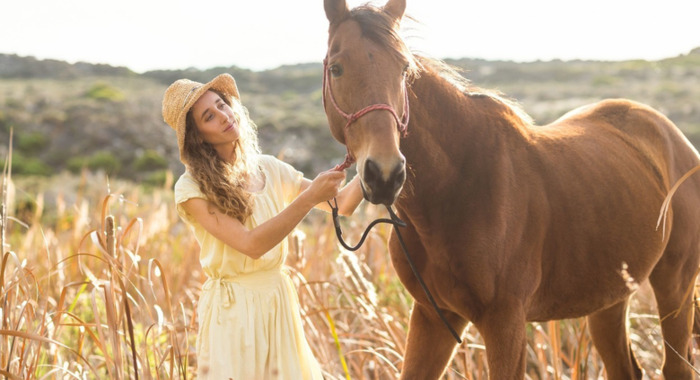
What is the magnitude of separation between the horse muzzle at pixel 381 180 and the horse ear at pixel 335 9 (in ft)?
2.29

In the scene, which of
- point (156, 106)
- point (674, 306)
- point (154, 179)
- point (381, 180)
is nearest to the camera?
point (381, 180)

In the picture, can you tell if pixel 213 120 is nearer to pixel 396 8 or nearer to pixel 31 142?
pixel 396 8

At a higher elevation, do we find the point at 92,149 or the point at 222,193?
the point at 222,193

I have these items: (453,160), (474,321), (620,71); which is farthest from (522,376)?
(620,71)

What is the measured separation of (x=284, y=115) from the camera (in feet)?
97.5

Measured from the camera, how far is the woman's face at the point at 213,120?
8.84 ft

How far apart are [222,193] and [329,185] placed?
43cm

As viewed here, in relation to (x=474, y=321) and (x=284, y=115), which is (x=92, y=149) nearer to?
(x=284, y=115)

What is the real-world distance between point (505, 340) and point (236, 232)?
1.08 metres

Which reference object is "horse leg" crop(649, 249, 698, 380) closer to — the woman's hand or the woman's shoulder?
the woman's hand

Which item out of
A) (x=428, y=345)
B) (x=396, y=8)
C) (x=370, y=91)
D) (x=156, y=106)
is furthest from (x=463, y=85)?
(x=156, y=106)

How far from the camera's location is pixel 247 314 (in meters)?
2.63

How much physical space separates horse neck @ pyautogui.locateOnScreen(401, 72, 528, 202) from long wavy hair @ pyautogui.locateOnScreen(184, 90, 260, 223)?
2.16ft

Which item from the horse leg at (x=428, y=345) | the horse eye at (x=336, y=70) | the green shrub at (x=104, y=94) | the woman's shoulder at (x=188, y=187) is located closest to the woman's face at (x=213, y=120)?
the woman's shoulder at (x=188, y=187)
